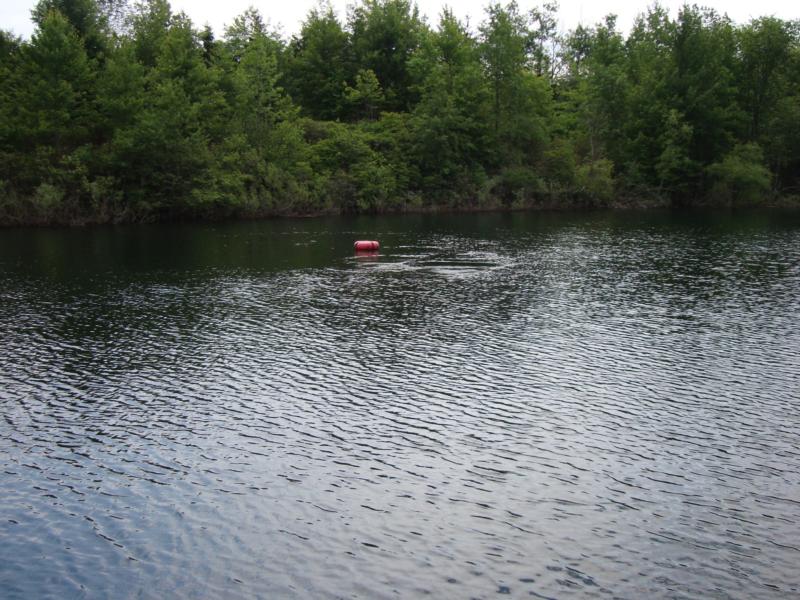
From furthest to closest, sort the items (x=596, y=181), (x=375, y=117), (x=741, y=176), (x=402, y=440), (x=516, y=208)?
1. (x=375, y=117)
2. (x=516, y=208)
3. (x=596, y=181)
4. (x=741, y=176)
5. (x=402, y=440)

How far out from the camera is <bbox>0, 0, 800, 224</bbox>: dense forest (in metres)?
72.2

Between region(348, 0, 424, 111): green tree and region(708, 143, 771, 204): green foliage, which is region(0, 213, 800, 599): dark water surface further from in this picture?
region(348, 0, 424, 111): green tree

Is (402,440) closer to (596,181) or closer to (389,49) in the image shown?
(596,181)

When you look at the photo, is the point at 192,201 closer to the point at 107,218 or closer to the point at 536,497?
the point at 107,218

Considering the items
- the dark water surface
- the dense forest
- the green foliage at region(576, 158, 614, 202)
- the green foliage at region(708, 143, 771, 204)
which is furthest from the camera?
the green foliage at region(576, 158, 614, 202)

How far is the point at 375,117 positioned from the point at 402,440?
9431 cm

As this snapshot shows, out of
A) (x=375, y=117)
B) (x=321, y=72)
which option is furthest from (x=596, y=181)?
(x=321, y=72)

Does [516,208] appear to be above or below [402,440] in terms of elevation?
above

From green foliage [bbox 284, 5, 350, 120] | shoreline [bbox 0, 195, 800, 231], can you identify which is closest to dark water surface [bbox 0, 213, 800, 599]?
shoreline [bbox 0, 195, 800, 231]

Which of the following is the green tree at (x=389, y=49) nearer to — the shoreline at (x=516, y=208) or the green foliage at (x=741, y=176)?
the shoreline at (x=516, y=208)

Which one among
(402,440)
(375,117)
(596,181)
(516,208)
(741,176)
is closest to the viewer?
(402,440)

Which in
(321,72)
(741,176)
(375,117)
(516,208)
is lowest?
(516,208)

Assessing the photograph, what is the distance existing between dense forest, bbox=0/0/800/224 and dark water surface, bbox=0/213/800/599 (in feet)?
130

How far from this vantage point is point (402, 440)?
17.3m
